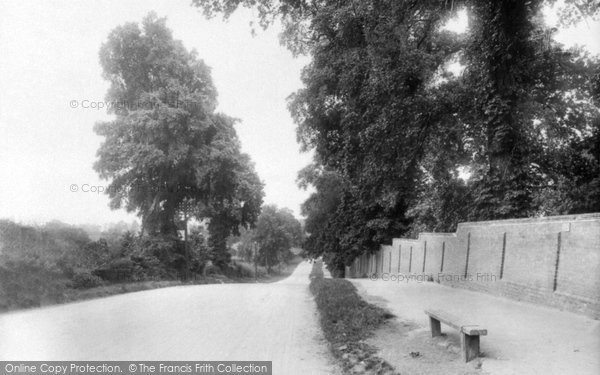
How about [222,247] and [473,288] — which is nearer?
[473,288]

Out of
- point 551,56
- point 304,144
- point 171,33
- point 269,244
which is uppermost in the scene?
point 171,33

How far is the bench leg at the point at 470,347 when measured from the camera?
5938mm

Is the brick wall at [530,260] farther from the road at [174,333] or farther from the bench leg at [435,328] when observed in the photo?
the road at [174,333]

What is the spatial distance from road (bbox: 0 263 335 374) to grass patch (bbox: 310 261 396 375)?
0.24 metres

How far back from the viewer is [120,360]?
252 inches

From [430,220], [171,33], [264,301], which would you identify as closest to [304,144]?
[430,220]

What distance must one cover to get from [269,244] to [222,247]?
30333 mm

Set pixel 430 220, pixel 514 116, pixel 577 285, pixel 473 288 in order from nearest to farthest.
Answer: pixel 577 285, pixel 473 288, pixel 514 116, pixel 430 220

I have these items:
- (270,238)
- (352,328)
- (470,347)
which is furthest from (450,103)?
(270,238)

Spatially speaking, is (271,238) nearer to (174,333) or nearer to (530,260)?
(530,260)

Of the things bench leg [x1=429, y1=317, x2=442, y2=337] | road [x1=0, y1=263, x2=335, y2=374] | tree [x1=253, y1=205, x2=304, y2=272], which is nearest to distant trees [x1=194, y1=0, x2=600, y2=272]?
road [x1=0, y1=263, x2=335, y2=374]

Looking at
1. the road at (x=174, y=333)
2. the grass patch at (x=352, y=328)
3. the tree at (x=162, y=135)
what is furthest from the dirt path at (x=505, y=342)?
the tree at (x=162, y=135)

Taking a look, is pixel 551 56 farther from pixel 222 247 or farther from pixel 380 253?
pixel 222 247

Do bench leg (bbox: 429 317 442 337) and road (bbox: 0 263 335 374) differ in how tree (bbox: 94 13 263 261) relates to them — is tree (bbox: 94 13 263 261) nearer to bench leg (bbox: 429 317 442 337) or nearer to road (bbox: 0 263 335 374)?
road (bbox: 0 263 335 374)
